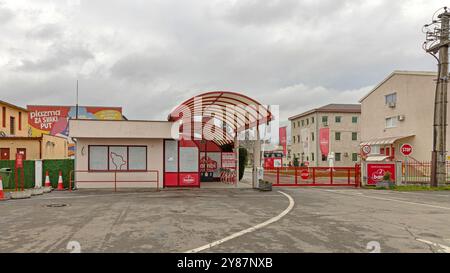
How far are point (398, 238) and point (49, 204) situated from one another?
11.1 meters

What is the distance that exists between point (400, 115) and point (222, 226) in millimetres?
31328

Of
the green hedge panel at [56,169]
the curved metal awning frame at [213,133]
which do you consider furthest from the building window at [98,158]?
the curved metal awning frame at [213,133]

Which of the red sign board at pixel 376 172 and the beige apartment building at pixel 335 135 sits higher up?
the beige apartment building at pixel 335 135

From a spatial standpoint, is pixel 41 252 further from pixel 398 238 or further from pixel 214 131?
pixel 214 131

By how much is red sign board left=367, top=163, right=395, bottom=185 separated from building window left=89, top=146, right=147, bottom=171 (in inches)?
532

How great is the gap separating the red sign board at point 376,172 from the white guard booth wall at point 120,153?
12407 mm

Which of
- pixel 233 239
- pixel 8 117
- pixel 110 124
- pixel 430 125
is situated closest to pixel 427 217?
pixel 233 239

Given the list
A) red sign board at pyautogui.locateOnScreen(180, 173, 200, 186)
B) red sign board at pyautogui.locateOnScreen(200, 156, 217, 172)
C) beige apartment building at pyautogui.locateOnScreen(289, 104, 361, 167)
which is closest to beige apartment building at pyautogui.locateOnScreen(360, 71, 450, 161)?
beige apartment building at pyautogui.locateOnScreen(289, 104, 361, 167)

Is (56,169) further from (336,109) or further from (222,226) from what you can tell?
(336,109)

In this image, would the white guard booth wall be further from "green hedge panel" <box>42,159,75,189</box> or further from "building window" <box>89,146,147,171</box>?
"green hedge panel" <box>42,159,75,189</box>

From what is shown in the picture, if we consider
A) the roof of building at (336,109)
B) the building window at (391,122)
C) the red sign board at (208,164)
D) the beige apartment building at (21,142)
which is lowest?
the red sign board at (208,164)

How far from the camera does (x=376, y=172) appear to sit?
67.9 feet

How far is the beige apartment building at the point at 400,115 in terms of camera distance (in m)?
30.5

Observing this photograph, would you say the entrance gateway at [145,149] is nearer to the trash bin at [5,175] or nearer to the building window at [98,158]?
the building window at [98,158]
